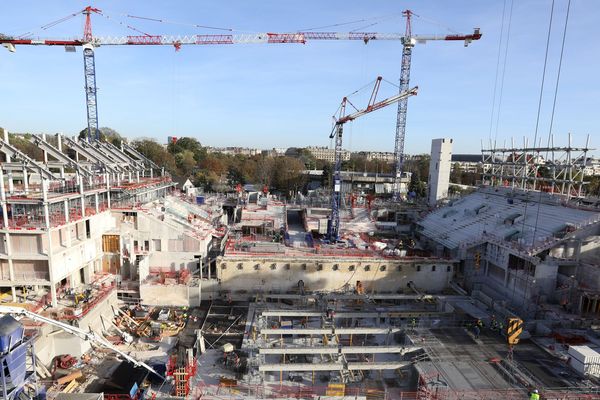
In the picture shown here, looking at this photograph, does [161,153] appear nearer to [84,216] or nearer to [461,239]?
[84,216]

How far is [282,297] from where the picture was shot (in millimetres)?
27312

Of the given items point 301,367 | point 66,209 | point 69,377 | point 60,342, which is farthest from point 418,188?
point 69,377

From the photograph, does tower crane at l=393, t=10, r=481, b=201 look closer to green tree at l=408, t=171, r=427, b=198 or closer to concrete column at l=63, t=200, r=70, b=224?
green tree at l=408, t=171, r=427, b=198

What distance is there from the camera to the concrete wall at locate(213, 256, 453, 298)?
30.6 metres

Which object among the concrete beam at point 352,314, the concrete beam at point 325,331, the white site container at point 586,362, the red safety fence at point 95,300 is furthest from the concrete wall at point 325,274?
the white site container at point 586,362

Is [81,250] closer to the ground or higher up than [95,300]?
higher up

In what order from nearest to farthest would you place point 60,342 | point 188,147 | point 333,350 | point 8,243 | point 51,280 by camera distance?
1. point 333,350
2. point 60,342
3. point 8,243
4. point 51,280
5. point 188,147

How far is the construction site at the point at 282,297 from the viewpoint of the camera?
17.8m

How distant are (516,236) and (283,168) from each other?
55.2 meters

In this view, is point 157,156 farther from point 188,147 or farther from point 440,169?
point 440,169

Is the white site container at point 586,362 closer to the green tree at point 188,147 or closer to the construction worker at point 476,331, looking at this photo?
the construction worker at point 476,331

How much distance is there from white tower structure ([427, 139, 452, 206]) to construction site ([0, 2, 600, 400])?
8.69 m

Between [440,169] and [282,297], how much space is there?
3406cm

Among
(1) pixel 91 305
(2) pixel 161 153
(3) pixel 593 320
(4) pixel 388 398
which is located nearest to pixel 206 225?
(1) pixel 91 305
